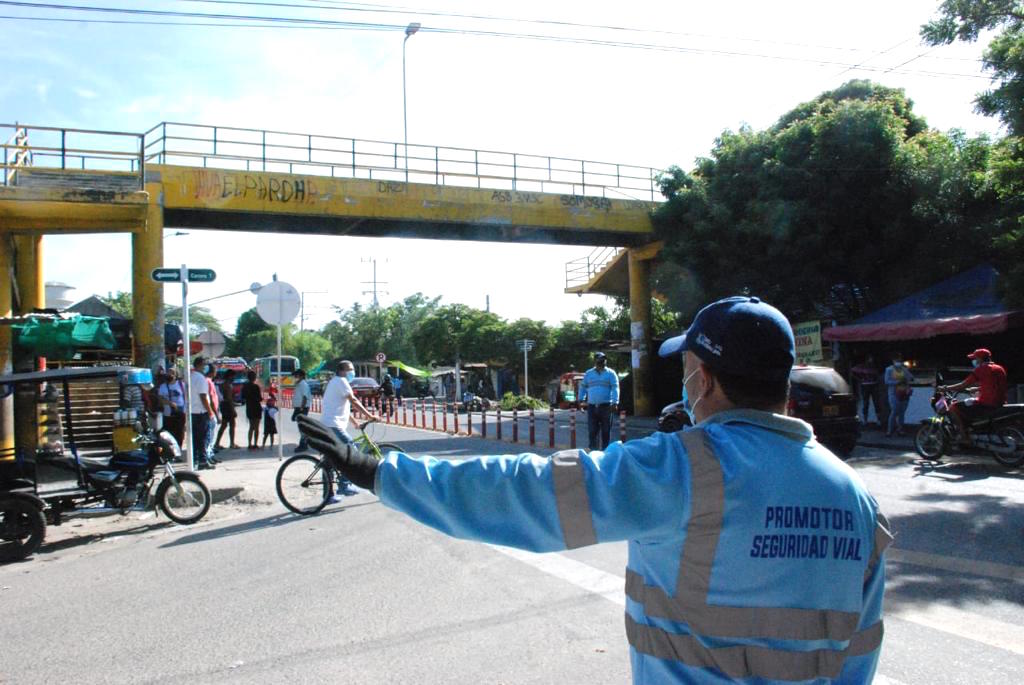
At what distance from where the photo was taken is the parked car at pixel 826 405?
13047mm

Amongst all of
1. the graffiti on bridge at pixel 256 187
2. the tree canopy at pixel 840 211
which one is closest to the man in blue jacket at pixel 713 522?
the graffiti on bridge at pixel 256 187

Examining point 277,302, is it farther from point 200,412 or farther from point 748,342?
point 748,342

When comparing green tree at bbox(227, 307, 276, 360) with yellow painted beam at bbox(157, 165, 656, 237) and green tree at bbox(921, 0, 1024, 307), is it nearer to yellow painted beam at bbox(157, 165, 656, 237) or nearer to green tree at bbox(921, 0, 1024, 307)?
yellow painted beam at bbox(157, 165, 656, 237)

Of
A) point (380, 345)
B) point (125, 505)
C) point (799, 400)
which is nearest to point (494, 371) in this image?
point (380, 345)

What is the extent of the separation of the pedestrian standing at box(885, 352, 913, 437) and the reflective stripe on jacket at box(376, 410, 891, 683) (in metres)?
16.9

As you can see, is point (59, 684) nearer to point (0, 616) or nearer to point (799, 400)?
point (0, 616)

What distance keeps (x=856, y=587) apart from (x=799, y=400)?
12.0 metres

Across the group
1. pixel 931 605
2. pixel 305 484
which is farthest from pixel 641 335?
pixel 931 605

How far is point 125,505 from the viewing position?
867cm

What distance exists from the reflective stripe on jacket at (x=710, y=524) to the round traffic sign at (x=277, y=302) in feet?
38.4

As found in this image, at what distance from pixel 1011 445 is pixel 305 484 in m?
10.0

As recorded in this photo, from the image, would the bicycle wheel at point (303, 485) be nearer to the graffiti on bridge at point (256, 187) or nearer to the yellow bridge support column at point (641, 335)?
the graffiti on bridge at point (256, 187)

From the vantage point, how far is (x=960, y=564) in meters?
6.51

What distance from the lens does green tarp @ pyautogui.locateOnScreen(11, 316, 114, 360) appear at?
46.0 feet
